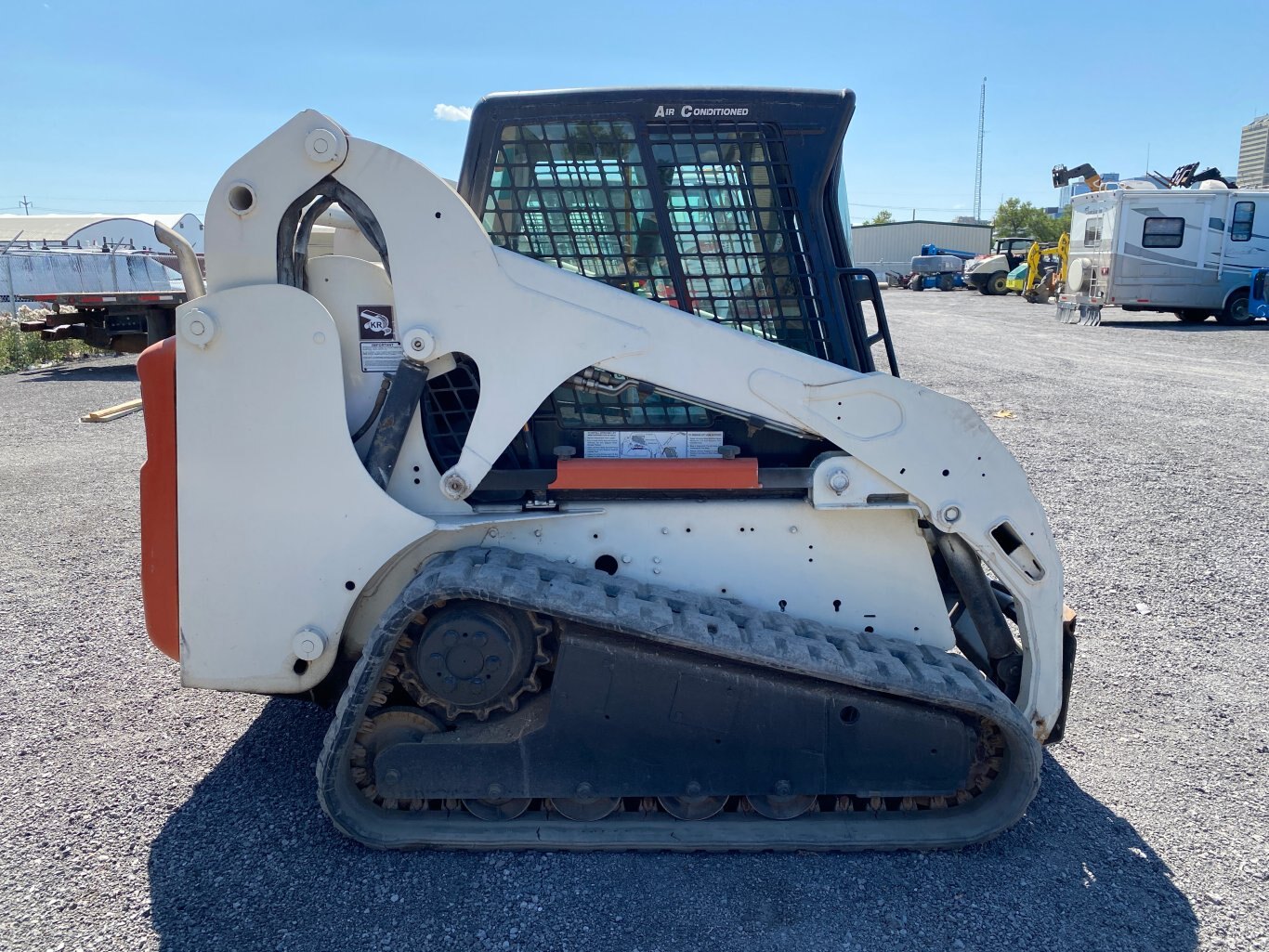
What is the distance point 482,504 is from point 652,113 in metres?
1.51

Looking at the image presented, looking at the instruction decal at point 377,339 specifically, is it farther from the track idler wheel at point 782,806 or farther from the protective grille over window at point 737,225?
the track idler wheel at point 782,806

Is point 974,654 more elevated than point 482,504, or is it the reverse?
point 482,504

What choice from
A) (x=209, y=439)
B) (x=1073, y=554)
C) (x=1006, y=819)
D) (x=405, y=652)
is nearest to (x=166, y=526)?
(x=209, y=439)

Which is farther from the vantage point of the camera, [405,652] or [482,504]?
[482,504]

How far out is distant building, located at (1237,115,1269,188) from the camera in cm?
5275

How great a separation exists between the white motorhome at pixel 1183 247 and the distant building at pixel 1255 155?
37001 millimetres

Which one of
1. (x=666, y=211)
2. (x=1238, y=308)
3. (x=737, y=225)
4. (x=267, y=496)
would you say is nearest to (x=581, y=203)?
(x=666, y=211)

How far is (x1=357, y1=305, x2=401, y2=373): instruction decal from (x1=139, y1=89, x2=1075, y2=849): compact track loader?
0.03ft

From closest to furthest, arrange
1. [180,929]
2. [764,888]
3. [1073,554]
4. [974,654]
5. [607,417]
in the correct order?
[180,929]
[764,888]
[607,417]
[974,654]
[1073,554]

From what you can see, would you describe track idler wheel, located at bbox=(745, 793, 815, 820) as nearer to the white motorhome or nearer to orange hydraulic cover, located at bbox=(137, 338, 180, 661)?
orange hydraulic cover, located at bbox=(137, 338, 180, 661)

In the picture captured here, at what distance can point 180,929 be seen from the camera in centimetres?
273

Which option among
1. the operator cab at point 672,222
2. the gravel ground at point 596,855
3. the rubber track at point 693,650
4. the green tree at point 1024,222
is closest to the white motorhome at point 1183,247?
the gravel ground at point 596,855

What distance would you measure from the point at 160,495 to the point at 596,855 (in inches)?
76.6

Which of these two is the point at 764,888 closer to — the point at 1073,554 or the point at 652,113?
the point at 652,113
